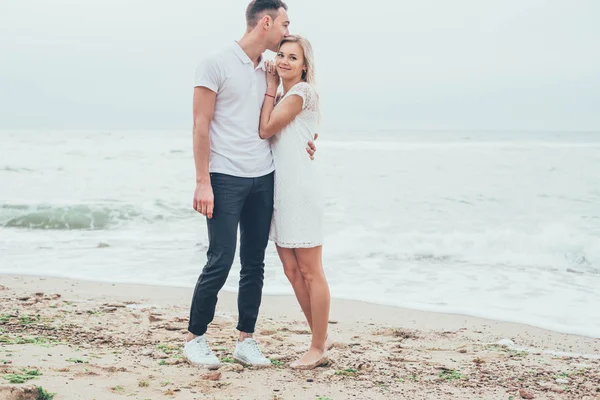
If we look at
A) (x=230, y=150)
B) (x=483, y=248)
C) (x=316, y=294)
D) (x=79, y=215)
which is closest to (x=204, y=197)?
(x=230, y=150)

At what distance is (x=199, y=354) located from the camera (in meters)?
3.50

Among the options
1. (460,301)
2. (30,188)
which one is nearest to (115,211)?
(30,188)

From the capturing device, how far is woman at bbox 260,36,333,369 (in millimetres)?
3396

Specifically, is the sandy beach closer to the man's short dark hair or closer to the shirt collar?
the shirt collar

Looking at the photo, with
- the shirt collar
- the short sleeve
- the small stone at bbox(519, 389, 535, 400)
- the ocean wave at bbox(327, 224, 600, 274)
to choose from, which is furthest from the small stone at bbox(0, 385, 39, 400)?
the ocean wave at bbox(327, 224, 600, 274)

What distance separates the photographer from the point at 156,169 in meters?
18.6

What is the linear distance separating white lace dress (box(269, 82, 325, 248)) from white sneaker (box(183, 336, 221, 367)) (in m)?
0.73

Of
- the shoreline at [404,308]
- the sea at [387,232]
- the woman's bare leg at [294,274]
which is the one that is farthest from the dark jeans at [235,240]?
the sea at [387,232]

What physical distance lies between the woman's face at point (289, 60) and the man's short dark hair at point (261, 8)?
0.19m

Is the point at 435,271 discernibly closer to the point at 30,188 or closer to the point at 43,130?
the point at 30,188

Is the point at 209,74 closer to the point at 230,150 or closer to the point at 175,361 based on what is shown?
the point at 230,150

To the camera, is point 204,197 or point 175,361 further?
point 175,361

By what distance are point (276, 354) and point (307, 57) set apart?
5.94 ft

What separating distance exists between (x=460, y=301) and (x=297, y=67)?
11.2 feet
